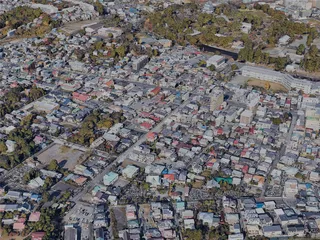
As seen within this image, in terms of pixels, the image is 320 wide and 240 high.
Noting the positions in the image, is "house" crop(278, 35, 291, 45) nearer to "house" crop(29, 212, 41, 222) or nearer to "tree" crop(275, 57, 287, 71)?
"tree" crop(275, 57, 287, 71)

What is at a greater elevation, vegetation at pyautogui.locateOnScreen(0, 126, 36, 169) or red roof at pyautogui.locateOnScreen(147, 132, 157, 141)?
vegetation at pyautogui.locateOnScreen(0, 126, 36, 169)

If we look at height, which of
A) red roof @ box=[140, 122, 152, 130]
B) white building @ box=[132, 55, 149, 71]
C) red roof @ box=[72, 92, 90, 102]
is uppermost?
red roof @ box=[140, 122, 152, 130]

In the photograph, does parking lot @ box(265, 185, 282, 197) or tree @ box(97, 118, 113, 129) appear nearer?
parking lot @ box(265, 185, 282, 197)

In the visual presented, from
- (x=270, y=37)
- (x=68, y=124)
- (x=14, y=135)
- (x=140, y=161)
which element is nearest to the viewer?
(x=140, y=161)

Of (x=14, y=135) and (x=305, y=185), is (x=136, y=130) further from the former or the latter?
(x=305, y=185)

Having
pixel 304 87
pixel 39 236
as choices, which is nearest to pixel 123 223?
pixel 39 236

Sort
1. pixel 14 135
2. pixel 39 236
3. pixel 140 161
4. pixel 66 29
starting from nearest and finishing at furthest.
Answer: pixel 39 236, pixel 140 161, pixel 14 135, pixel 66 29

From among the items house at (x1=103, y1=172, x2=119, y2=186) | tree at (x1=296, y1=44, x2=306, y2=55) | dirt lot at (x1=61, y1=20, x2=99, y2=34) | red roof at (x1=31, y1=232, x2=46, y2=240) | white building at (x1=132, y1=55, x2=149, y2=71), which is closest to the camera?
red roof at (x1=31, y1=232, x2=46, y2=240)

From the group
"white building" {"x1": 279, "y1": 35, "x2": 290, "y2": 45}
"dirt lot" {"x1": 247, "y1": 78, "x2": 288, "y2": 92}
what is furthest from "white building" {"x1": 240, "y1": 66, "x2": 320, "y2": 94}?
"white building" {"x1": 279, "y1": 35, "x2": 290, "y2": 45}
